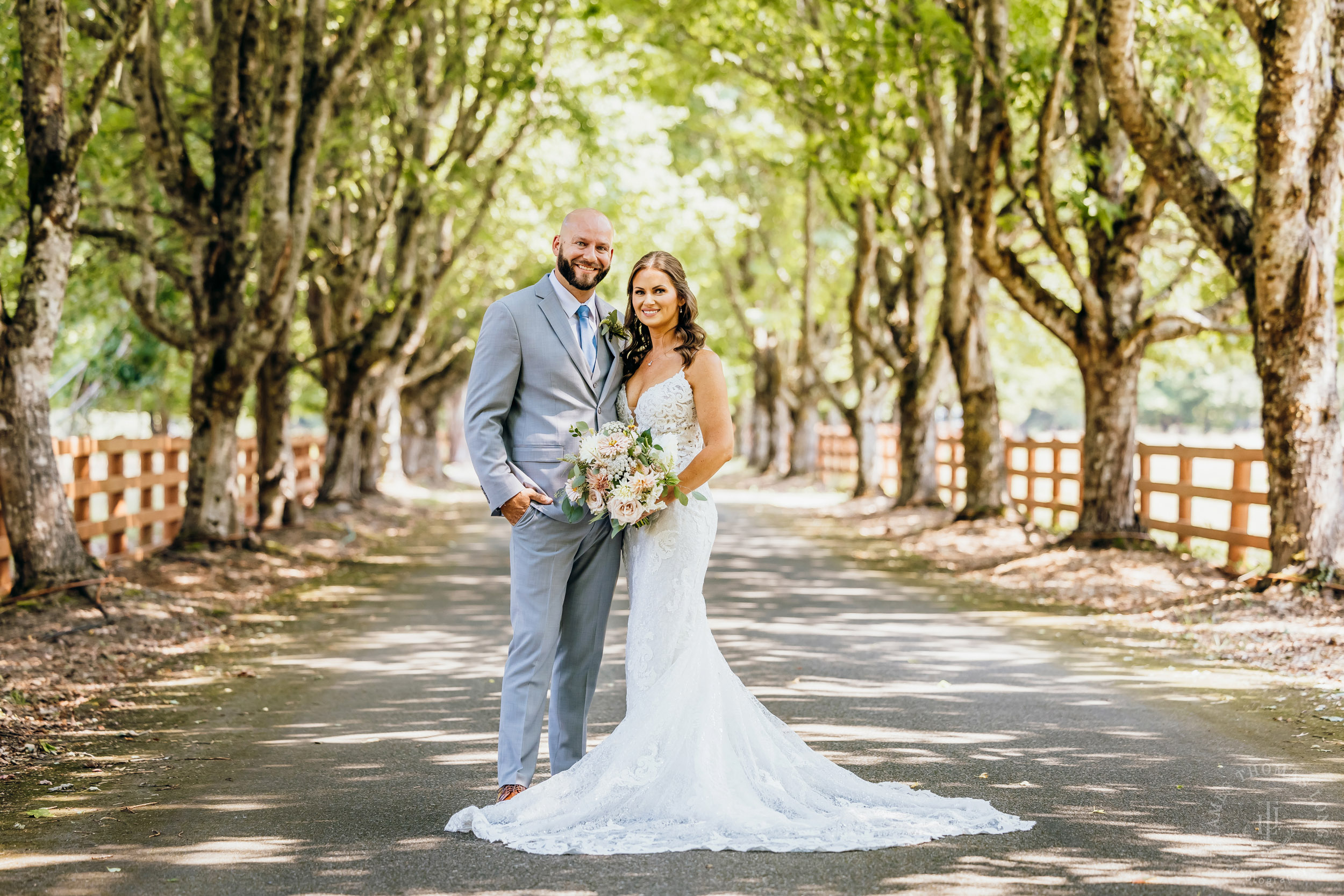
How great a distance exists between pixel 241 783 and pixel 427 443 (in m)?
33.3

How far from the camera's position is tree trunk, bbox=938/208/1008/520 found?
59.0ft

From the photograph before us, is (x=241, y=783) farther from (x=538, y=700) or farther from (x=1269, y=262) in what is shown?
(x=1269, y=262)

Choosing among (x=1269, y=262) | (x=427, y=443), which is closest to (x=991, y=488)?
(x=1269, y=262)

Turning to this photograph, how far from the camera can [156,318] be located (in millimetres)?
17094

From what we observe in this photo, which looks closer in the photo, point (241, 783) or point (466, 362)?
point (241, 783)

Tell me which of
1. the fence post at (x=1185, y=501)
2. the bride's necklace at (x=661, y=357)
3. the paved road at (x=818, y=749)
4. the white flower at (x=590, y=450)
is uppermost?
the bride's necklace at (x=661, y=357)

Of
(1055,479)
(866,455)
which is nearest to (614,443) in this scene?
(1055,479)

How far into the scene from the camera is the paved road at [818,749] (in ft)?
15.1

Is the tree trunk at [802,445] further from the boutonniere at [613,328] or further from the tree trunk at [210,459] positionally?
the boutonniere at [613,328]

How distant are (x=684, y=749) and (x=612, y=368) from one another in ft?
5.33

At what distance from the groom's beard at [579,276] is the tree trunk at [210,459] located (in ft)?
30.4

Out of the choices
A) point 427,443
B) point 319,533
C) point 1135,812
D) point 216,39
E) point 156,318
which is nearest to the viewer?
point 1135,812

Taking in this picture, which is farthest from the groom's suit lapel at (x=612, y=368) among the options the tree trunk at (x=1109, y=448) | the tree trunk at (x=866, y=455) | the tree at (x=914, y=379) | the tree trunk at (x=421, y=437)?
the tree trunk at (x=421, y=437)

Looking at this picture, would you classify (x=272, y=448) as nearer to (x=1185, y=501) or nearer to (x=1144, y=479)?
(x=1144, y=479)
